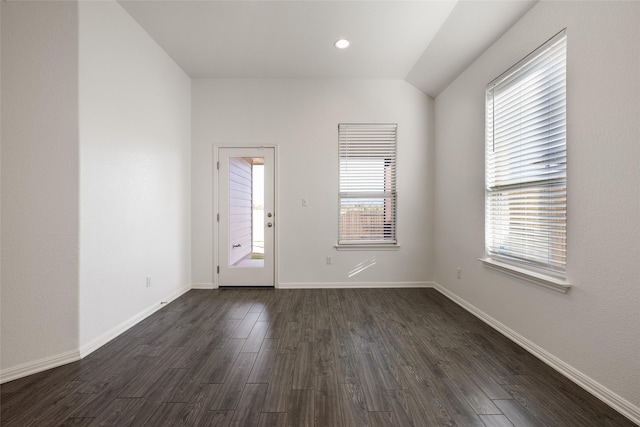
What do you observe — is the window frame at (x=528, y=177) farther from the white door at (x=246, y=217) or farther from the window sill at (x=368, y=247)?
the white door at (x=246, y=217)

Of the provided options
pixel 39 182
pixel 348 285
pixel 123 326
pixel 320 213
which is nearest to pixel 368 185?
pixel 320 213

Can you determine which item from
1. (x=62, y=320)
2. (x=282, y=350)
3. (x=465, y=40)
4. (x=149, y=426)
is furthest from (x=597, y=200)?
(x=62, y=320)

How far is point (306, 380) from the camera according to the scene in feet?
6.05

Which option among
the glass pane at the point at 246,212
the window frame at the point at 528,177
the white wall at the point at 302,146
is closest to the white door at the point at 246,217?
the glass pane at the point at 246,212

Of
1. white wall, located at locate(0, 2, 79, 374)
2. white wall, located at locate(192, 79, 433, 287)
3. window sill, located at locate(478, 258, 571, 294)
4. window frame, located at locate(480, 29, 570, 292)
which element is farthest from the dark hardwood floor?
white wall, located at locate(192, 79, 433, 287)

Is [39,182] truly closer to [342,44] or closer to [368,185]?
[342,44]

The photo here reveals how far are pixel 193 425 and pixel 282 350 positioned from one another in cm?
86

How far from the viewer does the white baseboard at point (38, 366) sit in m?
1.87

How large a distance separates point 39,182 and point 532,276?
372 centimetres

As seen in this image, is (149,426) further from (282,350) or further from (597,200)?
(597,200)

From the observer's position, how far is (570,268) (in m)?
1.92

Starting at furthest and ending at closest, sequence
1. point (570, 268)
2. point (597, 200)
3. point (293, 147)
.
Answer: point (293, 147) → point (570, 268) → point (597, 200)

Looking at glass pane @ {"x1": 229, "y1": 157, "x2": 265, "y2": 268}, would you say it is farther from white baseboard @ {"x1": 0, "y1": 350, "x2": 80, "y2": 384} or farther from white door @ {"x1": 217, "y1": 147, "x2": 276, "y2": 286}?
white baseboard @ {"x1": 0, "y1": 350, "x2": 80, "y2": 384}

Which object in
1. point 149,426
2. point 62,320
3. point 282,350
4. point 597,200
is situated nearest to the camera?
point 149,426
